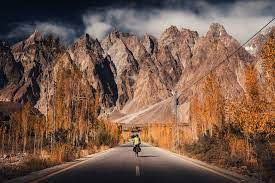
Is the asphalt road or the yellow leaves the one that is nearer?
the asphalt road

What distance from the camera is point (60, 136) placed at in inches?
1583

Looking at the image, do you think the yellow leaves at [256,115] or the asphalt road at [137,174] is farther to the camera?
the yellow leaves at [256,115]

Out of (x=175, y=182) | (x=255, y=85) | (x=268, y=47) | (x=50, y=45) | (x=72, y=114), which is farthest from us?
(x=72, y=114)

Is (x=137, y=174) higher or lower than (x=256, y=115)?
lower

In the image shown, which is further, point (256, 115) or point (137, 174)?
point (256, 115)

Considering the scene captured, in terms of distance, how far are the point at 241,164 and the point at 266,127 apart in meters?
3.97

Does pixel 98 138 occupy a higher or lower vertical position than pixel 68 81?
lower

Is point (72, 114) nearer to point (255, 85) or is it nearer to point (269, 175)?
point (255, 85)

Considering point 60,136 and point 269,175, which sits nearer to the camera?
point 269,175

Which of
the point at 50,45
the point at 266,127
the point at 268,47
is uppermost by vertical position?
the point at 50,45

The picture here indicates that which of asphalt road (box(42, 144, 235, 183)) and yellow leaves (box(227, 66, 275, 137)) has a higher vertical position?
yellow leaves (box(227, 66, 275, 137))

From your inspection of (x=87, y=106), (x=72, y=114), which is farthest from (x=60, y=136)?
(x=87, y=106)

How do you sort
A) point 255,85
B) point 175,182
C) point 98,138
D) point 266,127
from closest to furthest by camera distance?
point 175,182 → point 266,127 → point 255,85 → point 98,138

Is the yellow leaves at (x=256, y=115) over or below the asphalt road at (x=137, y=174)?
over
